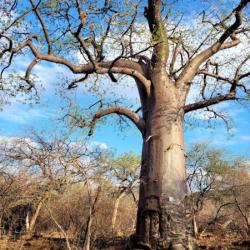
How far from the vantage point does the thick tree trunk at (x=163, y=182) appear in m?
6.01

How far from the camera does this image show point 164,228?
6.00m

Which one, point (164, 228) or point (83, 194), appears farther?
point (83, 194)

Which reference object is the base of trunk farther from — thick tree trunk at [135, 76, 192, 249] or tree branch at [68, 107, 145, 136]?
tree branch at [68, 107, 145, 136]

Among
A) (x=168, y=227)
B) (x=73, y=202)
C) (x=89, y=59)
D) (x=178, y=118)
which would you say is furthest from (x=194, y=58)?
(x=73, y=202)

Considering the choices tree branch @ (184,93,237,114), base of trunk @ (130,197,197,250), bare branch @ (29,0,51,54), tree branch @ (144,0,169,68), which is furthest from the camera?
tree branch @ (144,0,169,68)

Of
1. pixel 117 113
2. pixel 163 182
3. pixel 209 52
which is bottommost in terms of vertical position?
pixel 163 182

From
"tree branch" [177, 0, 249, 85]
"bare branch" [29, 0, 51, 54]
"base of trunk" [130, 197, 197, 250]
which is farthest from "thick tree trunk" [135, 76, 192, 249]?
"bare branch" [29, 0, 51, 54]

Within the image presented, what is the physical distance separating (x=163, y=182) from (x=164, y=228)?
25.3 inches

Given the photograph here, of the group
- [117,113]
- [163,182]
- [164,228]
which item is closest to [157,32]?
[117,113]

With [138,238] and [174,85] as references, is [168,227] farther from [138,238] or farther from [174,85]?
[174,85]

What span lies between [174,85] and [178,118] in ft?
2.18

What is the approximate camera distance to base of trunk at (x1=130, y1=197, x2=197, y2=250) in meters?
5.92

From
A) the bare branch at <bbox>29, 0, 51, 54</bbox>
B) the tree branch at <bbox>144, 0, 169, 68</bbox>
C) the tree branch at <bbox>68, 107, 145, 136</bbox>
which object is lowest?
the tree branch at <bbox>68, 107, 145, 136</bbox>

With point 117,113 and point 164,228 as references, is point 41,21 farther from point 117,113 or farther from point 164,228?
point 164,228
